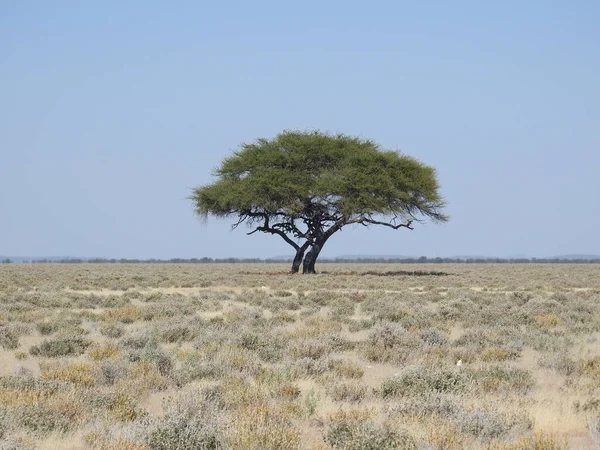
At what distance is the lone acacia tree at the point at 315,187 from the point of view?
46.0 metres

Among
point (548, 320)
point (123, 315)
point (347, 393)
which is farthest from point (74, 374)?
point (548, 320)

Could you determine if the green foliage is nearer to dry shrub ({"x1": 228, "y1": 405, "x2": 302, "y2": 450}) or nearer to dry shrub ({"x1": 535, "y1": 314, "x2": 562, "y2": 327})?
dry shrub ({"x1": 535, "y1": 314, "x2": 562, "y2": 327})

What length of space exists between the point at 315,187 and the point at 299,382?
3659 centimetres

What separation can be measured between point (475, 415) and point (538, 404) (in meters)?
1.55

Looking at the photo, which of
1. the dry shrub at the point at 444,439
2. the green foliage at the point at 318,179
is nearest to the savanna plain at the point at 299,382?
the dry shrub at the point at 444,439

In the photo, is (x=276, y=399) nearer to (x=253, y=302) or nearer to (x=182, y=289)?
(x=253, y=302)

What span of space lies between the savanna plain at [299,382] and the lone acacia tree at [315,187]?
2739 centimetres

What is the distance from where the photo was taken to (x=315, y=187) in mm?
46125

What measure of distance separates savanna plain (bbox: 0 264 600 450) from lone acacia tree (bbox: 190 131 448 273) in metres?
27.4

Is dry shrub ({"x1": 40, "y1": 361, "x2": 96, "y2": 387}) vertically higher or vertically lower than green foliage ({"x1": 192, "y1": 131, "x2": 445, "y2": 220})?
lower

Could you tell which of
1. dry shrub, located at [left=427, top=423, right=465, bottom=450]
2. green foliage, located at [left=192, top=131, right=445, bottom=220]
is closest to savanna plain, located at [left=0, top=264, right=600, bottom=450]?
dry shrub, located at [left=427, top=423, right=465, bottom=450]

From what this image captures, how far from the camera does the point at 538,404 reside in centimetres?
841

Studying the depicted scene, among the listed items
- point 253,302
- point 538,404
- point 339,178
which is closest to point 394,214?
point 339,178

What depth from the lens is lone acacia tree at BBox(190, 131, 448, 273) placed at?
151 feet
